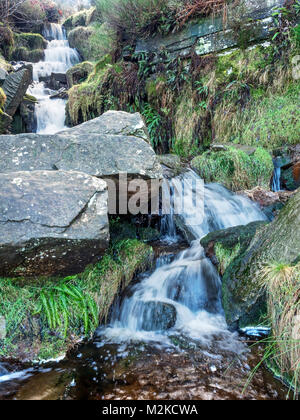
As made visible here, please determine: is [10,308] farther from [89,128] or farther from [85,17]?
[85,17]

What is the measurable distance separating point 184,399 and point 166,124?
6.01 m

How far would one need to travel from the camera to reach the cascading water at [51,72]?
7.72m

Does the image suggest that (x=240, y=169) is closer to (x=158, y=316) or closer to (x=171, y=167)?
(x=171, y=167)

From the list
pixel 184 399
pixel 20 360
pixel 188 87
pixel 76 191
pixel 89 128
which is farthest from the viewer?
pixel 188 87

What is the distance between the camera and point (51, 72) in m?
11.0

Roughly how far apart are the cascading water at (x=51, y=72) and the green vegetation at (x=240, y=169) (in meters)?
4.75

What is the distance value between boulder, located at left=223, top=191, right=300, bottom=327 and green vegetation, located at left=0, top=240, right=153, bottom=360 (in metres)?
1.20

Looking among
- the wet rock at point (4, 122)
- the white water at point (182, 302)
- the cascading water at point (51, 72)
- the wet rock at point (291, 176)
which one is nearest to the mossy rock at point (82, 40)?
the cascading water at point (51, 72)

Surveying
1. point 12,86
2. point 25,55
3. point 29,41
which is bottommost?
point 12,86

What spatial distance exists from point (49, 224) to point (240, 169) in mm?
3924

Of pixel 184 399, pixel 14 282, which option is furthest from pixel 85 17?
pixel 184 399

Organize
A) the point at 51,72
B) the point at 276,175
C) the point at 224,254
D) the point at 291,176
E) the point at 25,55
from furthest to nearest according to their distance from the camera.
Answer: the point at 25,55 < the point at 51,72 < the point at 276,175 < the point at 291,176 < the point at 224,254

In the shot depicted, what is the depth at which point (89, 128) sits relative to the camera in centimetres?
376

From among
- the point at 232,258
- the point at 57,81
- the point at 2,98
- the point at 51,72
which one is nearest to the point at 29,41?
the point at 51,72
